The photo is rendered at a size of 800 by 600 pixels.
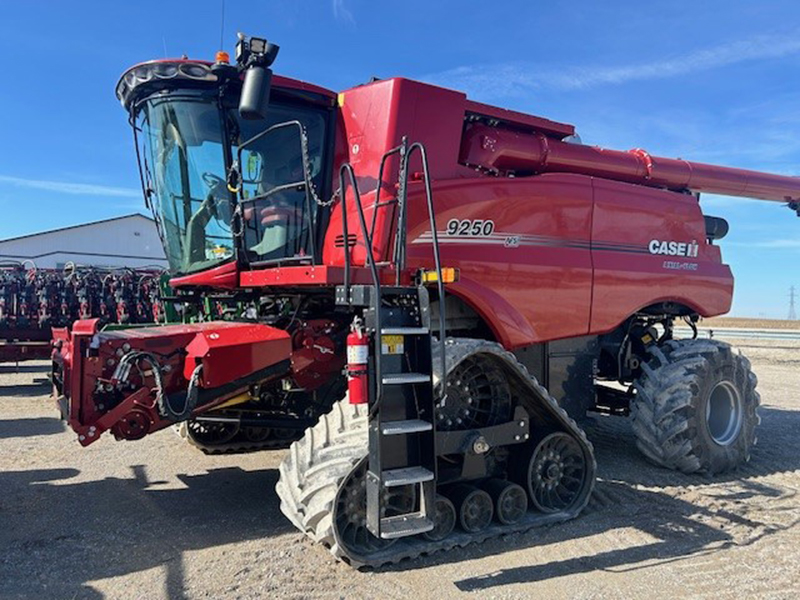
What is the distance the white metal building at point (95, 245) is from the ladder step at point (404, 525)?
27.5 meters

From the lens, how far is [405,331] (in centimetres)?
363

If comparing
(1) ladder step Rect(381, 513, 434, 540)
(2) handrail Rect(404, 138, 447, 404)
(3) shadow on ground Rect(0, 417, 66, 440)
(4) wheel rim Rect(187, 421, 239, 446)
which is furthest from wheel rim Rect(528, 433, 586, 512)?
(3) shadow on ground Rect(0, 417, 66, 440)

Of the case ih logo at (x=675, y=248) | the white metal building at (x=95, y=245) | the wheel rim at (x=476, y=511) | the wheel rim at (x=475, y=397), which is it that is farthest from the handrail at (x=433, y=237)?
the white metal building at (x=95, y=245)

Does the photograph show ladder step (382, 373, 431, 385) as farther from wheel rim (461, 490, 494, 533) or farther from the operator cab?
the operator cab

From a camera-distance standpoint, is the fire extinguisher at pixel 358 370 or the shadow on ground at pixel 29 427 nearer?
the fire extinguisher at pixel 358 370

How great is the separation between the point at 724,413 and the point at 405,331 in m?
4.28

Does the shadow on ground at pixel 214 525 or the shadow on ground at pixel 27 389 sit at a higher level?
the shadow on ground at pixel 27 389

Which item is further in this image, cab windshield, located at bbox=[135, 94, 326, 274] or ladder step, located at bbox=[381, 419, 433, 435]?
cab windshield, located at bbox=[135, 94, 326, 274]

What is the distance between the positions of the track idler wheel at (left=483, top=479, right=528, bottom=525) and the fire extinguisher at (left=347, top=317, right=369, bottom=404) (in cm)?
129

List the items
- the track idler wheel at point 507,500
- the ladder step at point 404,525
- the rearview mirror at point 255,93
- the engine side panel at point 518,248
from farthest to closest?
the engine side panel at point 518,248 < the track idler wheel at point 507,500 < the rearview mirror at point 255,93 < the ladder step at point 404,525

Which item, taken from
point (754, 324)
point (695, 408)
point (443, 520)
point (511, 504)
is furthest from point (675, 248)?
point (754, 324)

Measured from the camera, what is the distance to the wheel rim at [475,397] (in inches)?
166

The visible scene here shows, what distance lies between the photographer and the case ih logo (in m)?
6.23

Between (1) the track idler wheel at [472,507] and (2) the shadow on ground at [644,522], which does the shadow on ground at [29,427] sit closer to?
(1) the track idler wheel at [472,507]
